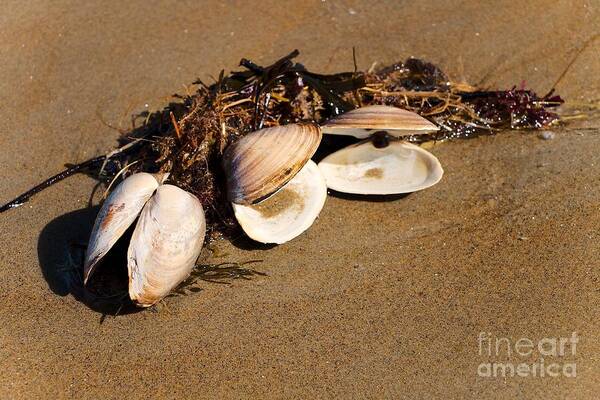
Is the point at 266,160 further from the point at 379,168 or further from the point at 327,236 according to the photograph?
the point at 379,168

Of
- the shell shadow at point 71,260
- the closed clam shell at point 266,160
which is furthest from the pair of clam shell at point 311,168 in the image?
the shell shadow at point 71,260

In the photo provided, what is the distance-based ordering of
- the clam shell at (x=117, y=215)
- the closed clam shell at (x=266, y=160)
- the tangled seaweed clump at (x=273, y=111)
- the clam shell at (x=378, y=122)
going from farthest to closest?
the tangled seaweed clump at (x=273, y=111)
the clam shell at (x=378, y=122)
the closed clam shell at (x=266, y=160)
the clam shell at (x=117, y=215)

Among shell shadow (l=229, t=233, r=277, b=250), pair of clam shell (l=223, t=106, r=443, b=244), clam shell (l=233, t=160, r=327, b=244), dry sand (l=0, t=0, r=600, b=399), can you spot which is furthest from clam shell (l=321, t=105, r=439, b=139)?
shell shadow (l=229, t=233, r=277, b=250)

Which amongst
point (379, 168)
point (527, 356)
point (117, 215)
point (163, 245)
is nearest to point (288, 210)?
point (379, 168)

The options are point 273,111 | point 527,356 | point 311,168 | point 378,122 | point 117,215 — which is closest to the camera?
point 527,356

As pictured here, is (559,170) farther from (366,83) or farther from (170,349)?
(170,349)

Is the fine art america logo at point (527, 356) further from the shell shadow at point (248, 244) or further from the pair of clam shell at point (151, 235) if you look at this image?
the pair of clam shell at point (151, 235)

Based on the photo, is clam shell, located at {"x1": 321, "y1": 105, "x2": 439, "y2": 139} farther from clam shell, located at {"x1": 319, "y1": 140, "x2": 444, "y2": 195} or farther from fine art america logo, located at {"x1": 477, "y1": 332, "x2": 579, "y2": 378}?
fine art america logo, located at {"x1": 477, "y1": 332, "x2": 579, "y2": 378}
